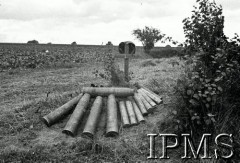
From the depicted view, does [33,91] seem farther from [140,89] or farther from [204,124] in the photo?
[204,124]

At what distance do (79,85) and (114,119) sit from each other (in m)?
5.76

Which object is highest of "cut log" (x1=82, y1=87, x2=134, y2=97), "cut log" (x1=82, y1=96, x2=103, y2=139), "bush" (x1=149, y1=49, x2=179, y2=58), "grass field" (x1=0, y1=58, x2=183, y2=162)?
"bush" (x1=149, y1=49, x2=179, y2=58)

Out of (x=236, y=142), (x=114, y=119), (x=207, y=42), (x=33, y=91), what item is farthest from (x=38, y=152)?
(x=33, y=91)

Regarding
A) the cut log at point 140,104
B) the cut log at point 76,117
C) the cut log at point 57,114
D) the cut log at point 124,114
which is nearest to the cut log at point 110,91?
the cut log at point 140,104

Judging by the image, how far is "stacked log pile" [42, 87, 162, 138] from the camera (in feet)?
19.0

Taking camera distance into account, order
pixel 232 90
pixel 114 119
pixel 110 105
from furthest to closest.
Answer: pixel 110 105 → pixel 114 119 → pixel 232 90

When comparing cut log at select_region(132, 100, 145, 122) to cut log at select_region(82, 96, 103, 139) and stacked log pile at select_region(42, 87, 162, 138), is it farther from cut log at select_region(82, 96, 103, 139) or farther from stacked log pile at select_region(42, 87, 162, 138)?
cut log at select_region(82, 96, 103, 139)

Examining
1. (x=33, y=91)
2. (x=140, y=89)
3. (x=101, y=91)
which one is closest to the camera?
(x=101, y=91)

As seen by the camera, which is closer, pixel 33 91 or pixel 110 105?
pixel 110 105

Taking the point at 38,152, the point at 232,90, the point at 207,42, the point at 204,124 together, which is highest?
the point at 207,42

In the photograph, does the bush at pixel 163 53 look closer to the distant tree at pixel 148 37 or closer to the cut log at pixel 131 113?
the distant tree at pixel 148 37

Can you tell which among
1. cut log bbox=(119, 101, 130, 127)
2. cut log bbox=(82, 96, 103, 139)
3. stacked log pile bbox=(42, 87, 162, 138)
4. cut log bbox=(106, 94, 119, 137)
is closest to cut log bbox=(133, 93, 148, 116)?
stacked log pile bbox=(42, 87, 162, 138)

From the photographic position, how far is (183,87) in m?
5.16

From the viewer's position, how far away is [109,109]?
259 inches
